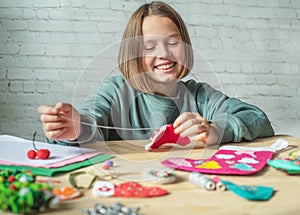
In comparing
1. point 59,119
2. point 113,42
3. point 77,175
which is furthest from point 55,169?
point 113,42

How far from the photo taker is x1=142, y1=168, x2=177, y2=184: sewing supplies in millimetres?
638

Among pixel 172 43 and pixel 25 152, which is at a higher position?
pixel 172 43

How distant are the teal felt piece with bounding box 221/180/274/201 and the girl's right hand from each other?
1.18 feet

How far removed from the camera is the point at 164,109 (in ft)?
3.77

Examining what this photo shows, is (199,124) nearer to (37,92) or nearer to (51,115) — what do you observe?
(51,115)

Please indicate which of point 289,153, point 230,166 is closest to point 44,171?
point 230,166

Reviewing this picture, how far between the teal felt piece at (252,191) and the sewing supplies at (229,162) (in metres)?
0.09

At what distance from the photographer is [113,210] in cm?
51


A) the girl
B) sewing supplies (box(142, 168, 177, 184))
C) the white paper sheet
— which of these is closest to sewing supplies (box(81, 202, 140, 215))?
sewing supplies (box(142, 168, 177, 184))

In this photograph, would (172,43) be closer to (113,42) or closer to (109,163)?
(109,163)

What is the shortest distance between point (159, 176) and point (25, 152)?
30cm

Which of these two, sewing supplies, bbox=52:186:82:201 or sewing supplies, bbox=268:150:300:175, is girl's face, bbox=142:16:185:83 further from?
sewing supplies, bbox=52:186:82:201

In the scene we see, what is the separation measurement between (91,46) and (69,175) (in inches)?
62.6

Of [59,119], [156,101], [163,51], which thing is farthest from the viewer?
[156,101]
